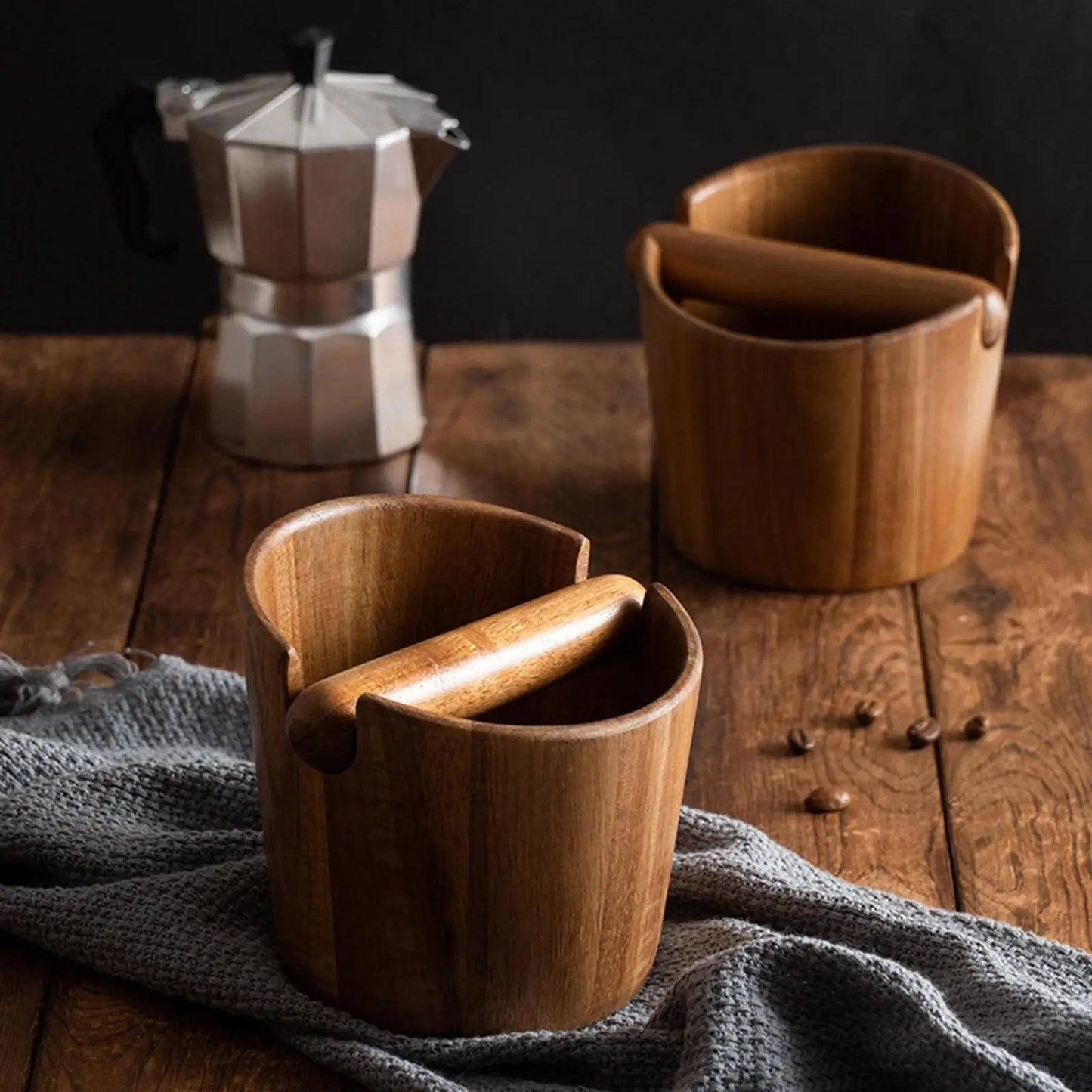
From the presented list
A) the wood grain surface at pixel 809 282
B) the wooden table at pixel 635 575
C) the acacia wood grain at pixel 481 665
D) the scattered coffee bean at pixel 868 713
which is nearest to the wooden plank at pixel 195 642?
the wooden table at pixel 635 575

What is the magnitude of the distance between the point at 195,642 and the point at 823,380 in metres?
0.44

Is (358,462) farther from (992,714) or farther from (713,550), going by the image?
(992,714)

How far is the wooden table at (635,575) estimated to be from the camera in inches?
38.2

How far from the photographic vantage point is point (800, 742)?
3.82ft

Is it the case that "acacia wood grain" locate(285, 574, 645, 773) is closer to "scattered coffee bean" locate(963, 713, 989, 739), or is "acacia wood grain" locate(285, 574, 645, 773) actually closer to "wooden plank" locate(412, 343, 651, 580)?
"scattered coffee bean" locate(963, 713, 989, 739)

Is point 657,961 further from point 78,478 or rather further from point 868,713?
point 78,478

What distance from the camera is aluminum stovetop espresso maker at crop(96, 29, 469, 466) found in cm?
139

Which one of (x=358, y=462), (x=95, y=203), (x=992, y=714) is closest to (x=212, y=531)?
(x=358, y=462)

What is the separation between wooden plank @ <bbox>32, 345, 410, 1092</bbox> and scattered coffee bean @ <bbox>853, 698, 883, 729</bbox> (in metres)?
0.39

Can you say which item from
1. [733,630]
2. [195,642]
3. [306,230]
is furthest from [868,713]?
[306,230]

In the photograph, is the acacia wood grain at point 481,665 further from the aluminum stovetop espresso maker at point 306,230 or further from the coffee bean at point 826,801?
the aluminum stovetop espresso maker at point 306,230

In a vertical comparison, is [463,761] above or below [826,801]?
above

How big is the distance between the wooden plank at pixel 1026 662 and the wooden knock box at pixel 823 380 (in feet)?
0.19

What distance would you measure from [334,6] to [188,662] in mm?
649
